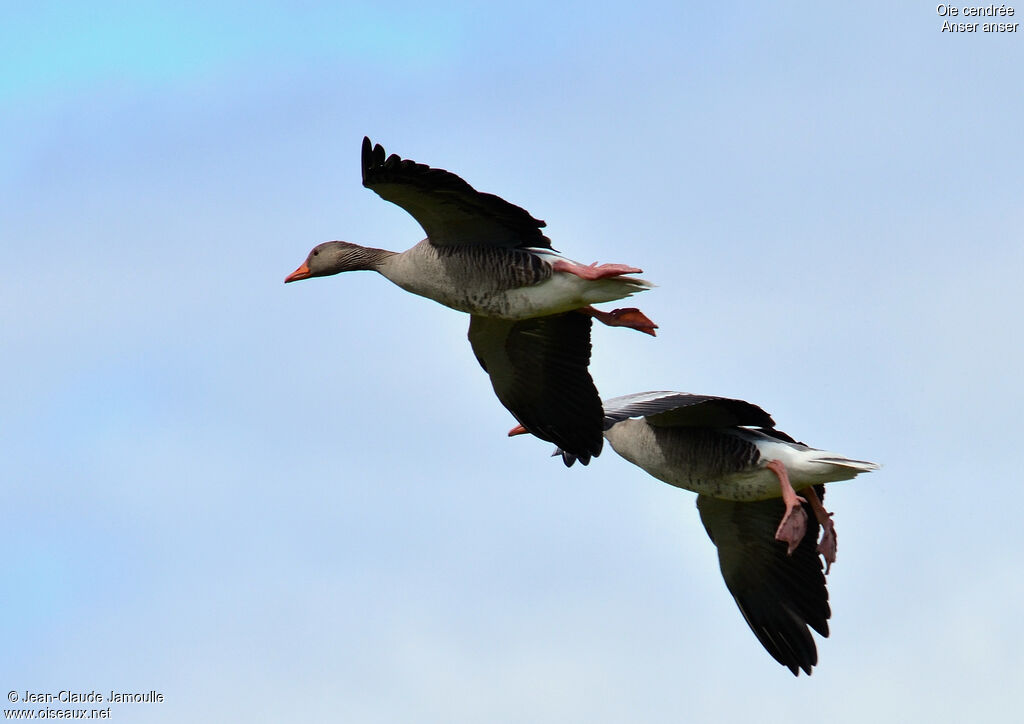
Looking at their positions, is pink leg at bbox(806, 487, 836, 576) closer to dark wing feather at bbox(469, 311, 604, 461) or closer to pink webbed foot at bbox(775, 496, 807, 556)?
pink webbed foot at bbox(775, 496, 807, 556)

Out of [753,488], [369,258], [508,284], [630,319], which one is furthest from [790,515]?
[369,258]

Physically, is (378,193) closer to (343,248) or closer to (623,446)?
(343,248)

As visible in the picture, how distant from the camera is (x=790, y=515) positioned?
13.8 metres

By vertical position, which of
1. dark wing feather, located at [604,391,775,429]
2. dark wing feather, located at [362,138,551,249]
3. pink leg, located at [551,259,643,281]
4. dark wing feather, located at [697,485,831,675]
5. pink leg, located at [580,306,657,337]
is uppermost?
dark wing feather, located at [362,138,551,249]

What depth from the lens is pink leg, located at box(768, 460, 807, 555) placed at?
1366cm

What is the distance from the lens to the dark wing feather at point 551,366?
14484 mm

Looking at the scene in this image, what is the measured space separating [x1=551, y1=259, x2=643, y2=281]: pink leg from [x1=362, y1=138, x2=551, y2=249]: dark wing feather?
31 cm

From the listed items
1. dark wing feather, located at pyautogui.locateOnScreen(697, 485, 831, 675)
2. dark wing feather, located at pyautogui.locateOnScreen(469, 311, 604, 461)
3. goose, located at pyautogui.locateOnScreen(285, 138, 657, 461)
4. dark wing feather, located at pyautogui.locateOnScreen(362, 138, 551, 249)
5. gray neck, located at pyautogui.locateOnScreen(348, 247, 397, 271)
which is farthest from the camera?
dark wing feather, located at pyautogui.locateOnScreen(697, 485, 831, 675)

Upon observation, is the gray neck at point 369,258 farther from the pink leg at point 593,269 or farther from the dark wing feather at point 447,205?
the pink leg at point 593,269

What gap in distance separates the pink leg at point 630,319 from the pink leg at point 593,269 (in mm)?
1046

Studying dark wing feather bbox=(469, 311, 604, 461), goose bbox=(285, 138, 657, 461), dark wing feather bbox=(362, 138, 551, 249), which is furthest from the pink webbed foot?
dark wing feather bbox=(362, 138, 551, 249)

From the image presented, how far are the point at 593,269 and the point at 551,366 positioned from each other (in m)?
1.52

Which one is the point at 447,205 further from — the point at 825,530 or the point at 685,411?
the point at 825,530

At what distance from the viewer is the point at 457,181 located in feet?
41.9
